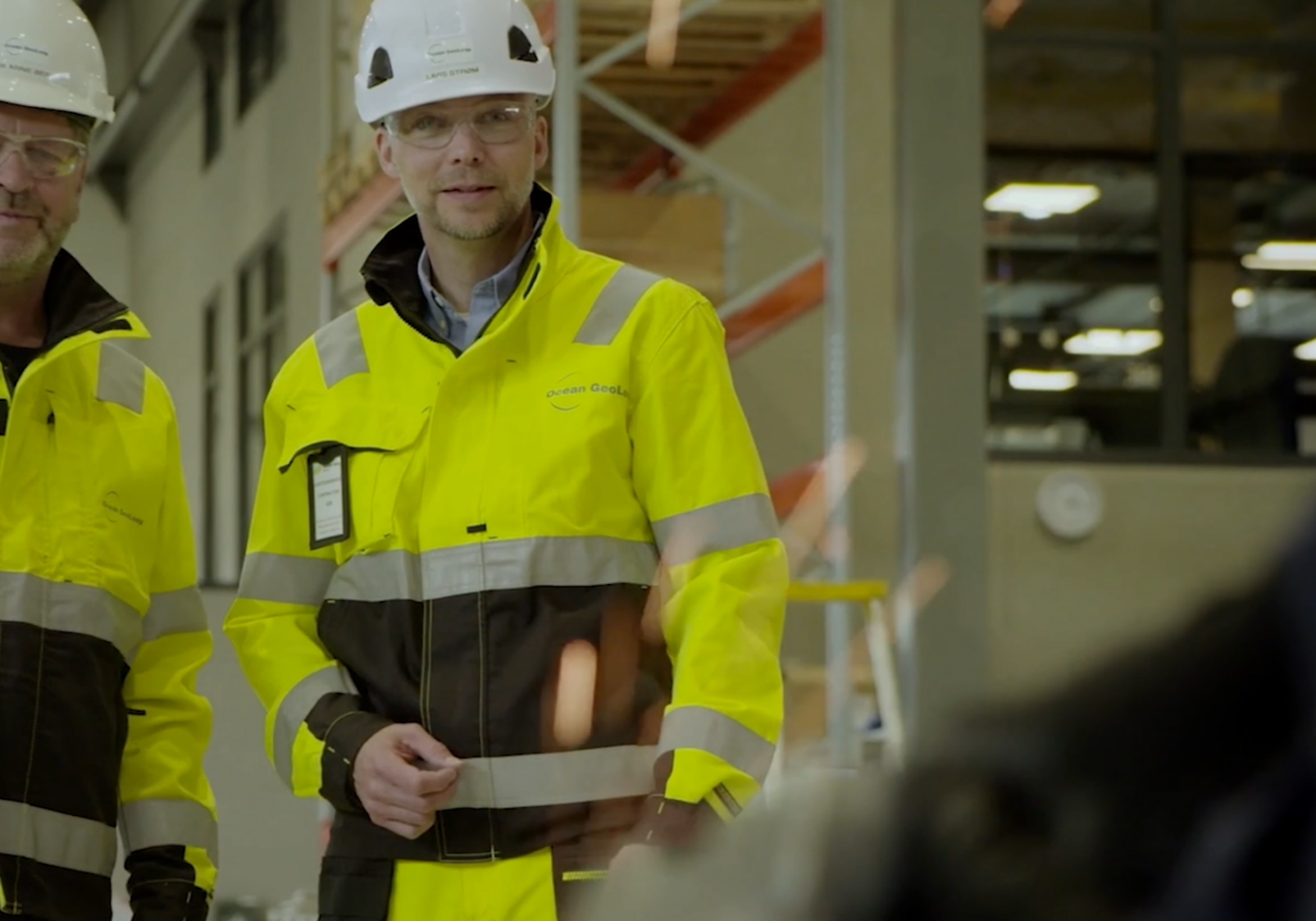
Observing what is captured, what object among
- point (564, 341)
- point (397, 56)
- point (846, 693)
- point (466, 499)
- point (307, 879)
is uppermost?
point (397, 56)

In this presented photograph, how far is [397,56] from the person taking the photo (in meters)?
2.55

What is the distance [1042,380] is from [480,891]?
679cm

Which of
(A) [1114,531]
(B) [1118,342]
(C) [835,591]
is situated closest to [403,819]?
(C) [835,591]

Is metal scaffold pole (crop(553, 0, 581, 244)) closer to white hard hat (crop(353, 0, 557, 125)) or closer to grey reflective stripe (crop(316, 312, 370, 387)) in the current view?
white hard hat (crop(353, 0, 557, 125))

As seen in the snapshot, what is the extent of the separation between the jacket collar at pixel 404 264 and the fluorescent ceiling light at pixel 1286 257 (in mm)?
6894

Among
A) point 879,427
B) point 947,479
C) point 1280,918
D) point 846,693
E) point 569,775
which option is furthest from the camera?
point 879,427

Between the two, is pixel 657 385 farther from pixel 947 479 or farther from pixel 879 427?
pixel 879 427

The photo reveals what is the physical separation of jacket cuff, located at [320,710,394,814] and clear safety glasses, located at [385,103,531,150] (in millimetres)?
721

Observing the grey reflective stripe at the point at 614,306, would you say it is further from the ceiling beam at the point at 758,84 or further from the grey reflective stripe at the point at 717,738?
the ceiling beam at the point at 758,84

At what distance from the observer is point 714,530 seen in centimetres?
230

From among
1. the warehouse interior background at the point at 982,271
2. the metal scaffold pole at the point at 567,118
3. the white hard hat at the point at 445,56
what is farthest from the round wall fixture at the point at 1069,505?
the white hard hat at the point at 445,56

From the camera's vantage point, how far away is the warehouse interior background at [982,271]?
7.48 metres

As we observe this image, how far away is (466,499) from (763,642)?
38 cm

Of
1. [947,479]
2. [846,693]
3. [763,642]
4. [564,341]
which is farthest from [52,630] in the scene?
[947,479]
